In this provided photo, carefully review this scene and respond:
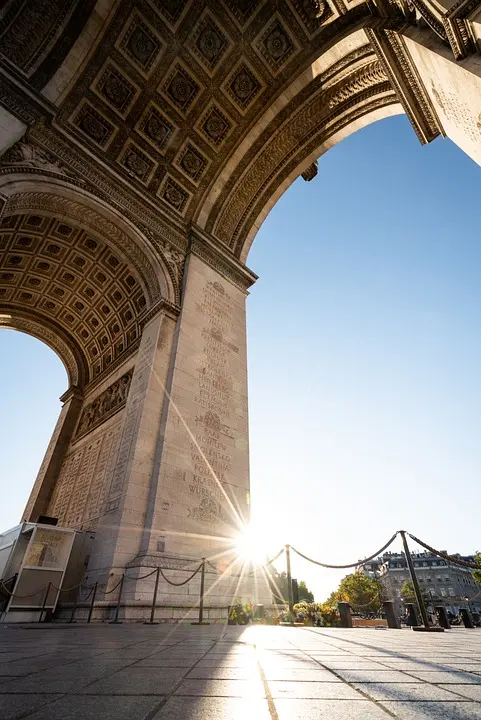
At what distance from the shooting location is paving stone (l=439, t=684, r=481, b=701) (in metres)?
1.26

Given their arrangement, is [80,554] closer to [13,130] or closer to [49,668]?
[49,668]

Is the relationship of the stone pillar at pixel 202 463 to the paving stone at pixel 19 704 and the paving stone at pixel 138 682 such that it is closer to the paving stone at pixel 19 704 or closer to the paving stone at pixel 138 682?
the paving stone at pixel 138 682

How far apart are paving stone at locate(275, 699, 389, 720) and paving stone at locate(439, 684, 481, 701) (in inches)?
16.0

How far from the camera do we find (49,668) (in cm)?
174

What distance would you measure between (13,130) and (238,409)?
904 centimetres

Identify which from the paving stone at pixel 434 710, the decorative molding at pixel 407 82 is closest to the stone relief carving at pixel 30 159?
the decorative molding at pixel 407 82

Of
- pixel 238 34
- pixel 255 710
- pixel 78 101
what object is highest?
pixel 238 34

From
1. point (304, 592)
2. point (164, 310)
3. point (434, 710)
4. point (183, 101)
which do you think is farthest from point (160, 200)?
point (304, 592)

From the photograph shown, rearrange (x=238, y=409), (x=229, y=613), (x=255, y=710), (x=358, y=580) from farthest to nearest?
(x=358, y=580), (x=238, y=409), (x=229, y=613), (x=255, y=710)

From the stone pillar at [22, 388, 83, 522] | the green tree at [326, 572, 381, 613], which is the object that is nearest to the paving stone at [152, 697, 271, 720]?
the stone pillar at [22, 388, 83, 522]

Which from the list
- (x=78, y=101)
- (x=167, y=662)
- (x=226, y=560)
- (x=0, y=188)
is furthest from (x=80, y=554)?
(x=78, y=101)

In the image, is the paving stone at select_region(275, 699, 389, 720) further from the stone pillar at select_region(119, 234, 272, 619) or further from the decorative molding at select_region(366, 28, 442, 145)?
the decorative molding at select_region(366, 28, 442, 145)

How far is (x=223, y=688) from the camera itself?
1.39 meters

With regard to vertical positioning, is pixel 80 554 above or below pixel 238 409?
below
